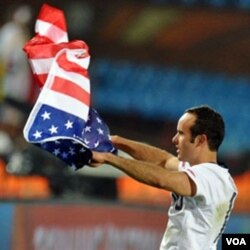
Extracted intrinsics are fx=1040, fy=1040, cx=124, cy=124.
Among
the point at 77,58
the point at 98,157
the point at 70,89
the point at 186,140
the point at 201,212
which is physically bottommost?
the point at 201,212

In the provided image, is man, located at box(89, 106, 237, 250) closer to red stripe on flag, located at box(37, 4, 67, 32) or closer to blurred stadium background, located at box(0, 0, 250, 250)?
red stripe on flag, located at box(37, 4, 67, 32)

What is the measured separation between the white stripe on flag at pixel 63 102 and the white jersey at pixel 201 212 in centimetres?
40

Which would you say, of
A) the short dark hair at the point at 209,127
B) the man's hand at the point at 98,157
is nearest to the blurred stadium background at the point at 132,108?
the short dark hair at the point at 209,127

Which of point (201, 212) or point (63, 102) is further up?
point (63, 102)

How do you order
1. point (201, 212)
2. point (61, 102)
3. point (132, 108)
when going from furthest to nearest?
point (132, 108), point (201, 212), point (61, 102)

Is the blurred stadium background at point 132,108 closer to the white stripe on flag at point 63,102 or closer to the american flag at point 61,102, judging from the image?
the american flag at point 61,102

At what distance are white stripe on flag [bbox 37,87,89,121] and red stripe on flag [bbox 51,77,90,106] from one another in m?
0.02

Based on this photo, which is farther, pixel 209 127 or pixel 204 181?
pixel 209 127

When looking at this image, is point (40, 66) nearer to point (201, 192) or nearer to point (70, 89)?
point (70, 89)

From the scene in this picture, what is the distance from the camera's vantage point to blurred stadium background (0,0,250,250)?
5.99 metres

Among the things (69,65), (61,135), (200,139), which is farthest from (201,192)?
(69,65)

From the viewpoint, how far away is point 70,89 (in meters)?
3.53

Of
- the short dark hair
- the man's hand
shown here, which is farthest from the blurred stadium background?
the man's hand

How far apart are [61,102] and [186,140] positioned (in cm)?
47
